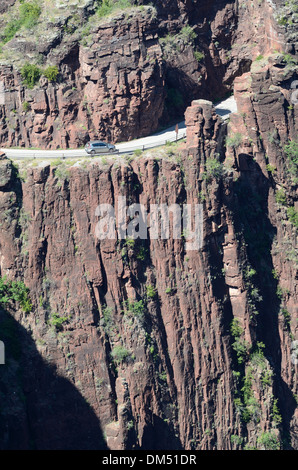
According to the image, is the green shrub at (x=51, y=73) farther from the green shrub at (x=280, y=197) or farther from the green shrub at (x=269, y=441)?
the green shrub at (x=269, y=441)

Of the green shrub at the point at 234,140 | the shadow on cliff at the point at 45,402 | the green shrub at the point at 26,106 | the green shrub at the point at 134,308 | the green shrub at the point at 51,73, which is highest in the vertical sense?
A: the green shrub at the point at 51,73

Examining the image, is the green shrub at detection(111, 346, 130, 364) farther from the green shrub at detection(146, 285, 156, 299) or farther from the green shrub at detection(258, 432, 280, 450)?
the green shrub at detection(258, 432, 280, 450)

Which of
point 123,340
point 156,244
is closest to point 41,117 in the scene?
point 156,244

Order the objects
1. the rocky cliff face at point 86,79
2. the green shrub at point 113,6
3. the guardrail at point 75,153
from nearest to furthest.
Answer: the guardrail at point 75,153 → the rocky cliff face at point 86,79 → the green shrub at point 113,6

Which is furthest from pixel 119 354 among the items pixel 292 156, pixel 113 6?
pixel 113 6

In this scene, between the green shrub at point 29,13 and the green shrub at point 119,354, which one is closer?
the green shrub at point 119,354

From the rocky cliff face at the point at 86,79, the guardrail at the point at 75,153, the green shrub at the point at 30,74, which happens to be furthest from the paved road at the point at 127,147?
the green shrub at the point at 30,74

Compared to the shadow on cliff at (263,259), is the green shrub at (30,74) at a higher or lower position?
higher

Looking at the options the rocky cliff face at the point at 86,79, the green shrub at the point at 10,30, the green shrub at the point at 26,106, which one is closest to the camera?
the rocky cliff face at the point at 86,79
